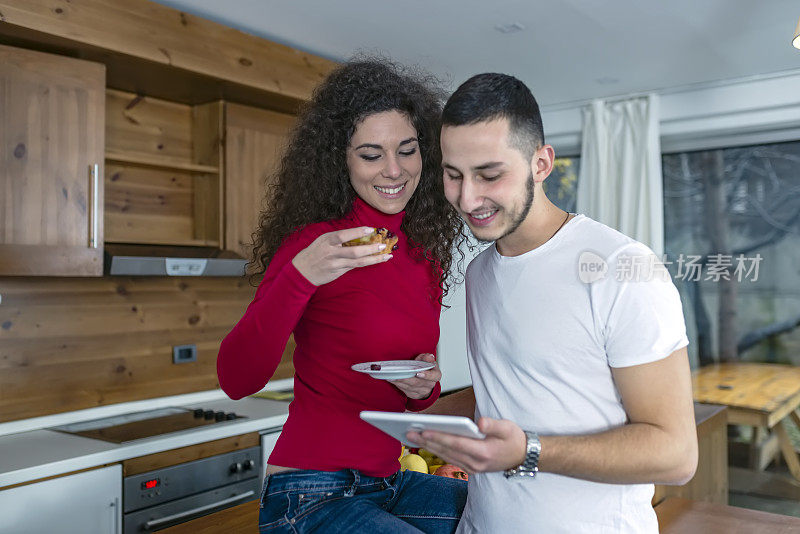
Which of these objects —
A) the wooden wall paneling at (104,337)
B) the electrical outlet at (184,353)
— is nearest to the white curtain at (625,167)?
the wooden wall paneling at (104,337)

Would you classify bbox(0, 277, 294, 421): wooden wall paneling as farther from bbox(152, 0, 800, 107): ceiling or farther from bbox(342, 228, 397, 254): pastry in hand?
bbox(342, 228, 397, 254): pastry in hand

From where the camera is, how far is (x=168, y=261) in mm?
3168

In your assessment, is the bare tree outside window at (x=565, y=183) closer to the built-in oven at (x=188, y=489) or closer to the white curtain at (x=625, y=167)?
the white curtain at (x=625, y=167)

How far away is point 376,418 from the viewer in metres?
1.11

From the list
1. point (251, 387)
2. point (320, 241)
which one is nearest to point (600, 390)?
point (320, 241)

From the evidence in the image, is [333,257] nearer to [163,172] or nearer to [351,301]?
[351,301]

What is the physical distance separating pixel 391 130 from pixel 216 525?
1.19 m

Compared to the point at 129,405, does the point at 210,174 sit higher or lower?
higher

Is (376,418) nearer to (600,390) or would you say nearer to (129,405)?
(600,390)

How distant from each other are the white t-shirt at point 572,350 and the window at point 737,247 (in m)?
3.80

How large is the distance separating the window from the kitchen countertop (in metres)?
3.09

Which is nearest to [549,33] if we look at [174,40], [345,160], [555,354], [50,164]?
[174,40]

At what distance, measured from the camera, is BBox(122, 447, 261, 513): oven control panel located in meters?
2.77

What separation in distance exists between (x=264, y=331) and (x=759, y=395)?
4061 mm
